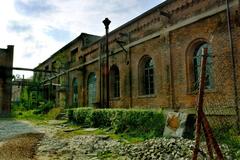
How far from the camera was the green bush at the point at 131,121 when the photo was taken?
873 cm

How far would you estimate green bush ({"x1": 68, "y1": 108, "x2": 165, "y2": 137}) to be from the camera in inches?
344

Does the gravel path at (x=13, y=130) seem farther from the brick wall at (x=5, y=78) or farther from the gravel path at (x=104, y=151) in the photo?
the brick wall at (x=5, y=78)

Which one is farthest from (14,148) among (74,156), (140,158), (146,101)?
(146,101)

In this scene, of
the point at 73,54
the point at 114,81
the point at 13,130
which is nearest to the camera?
the point at 13,130

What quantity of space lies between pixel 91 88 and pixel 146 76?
728 cm

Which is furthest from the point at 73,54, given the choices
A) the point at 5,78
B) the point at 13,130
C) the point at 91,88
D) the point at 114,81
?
the point at 13,130

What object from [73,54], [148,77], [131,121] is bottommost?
[131,121]

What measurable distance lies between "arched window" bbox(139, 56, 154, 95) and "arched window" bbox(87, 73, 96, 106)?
647 centimetres

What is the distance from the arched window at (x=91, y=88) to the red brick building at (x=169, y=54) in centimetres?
19

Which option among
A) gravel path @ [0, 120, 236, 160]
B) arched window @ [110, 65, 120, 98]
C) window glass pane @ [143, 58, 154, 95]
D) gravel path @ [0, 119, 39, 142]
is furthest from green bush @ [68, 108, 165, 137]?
arched window @ [110, 65, 120, 98]

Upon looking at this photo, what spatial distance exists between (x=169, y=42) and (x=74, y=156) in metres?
8.28

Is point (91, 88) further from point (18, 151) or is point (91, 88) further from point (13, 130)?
point (18, 151)

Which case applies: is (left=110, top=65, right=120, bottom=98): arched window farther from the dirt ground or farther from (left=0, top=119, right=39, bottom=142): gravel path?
the dirt ground

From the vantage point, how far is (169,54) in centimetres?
1222
